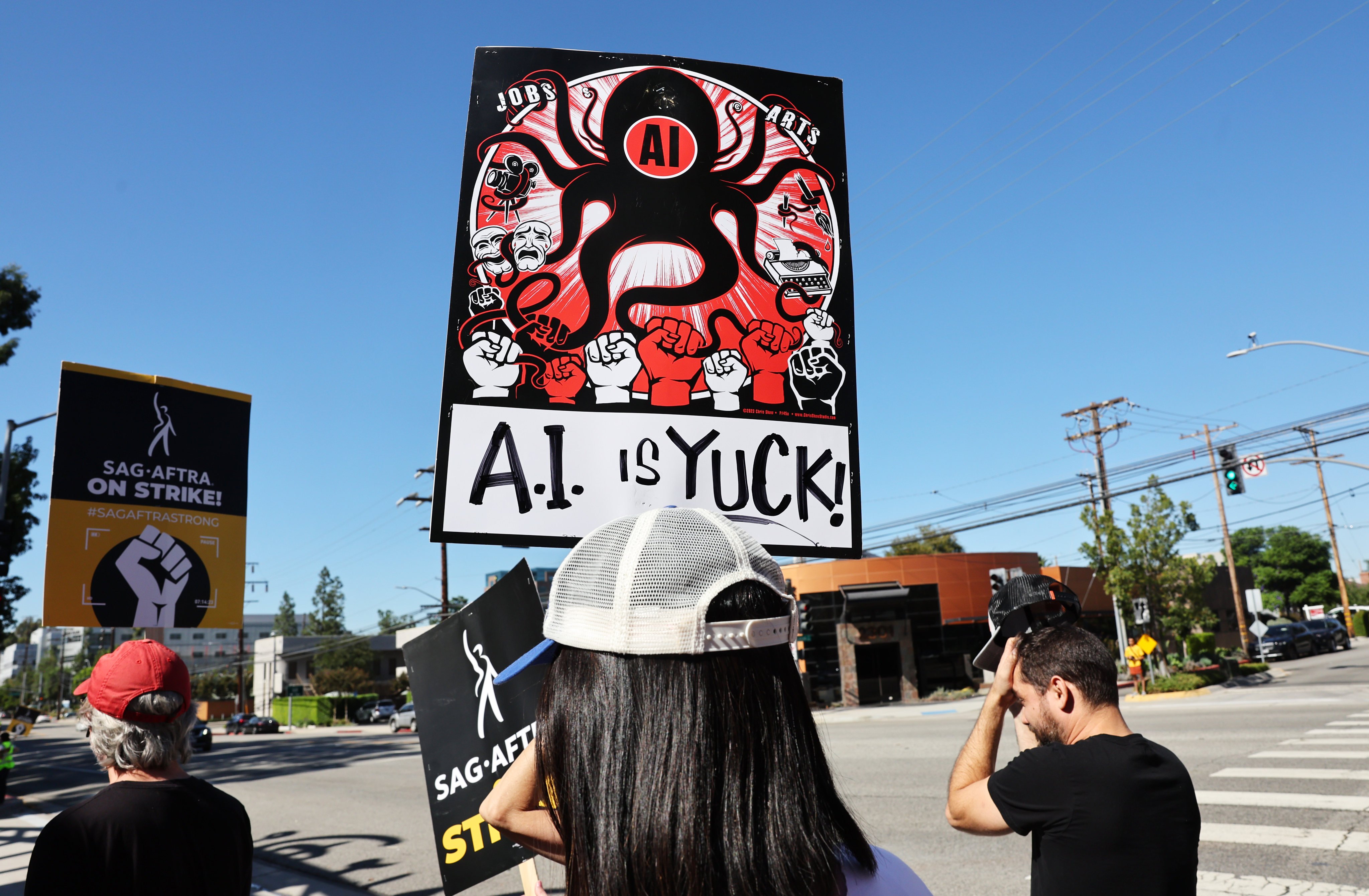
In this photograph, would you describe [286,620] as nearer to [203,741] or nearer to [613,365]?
[203,741]

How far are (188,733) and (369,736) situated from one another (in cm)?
3799

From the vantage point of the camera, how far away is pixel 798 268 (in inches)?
98.0

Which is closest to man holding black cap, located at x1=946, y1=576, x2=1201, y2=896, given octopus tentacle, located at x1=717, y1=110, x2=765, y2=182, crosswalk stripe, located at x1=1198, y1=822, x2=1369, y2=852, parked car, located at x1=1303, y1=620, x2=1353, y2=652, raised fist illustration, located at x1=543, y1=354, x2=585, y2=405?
raised fist illustration, located at x1=543, y1=354, x2=585, y2=405

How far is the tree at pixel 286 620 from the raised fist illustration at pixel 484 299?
11480cm

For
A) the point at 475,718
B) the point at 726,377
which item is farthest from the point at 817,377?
the point at 475,718

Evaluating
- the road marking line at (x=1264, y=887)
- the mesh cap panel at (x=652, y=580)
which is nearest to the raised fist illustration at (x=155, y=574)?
the mesh cap panel at (x=652, y=580)

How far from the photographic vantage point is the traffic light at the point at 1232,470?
73.2 ft

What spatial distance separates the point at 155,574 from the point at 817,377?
16.3 feet

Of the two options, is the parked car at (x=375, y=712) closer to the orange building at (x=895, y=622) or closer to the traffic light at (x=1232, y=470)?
the orange building at (x=895, y=622)

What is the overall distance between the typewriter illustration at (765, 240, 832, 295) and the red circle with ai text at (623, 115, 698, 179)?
14.2 inches

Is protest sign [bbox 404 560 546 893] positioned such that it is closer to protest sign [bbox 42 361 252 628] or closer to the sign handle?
the sign handle

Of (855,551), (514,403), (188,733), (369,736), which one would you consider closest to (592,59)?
(514,403)

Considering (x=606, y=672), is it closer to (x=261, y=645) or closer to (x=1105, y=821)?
(x=1105, y=821)

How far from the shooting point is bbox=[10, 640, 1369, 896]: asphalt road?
6812 millimetres
